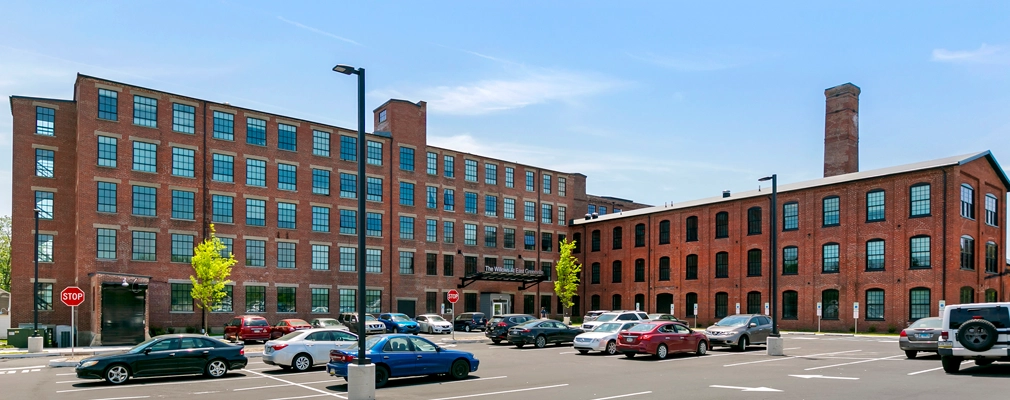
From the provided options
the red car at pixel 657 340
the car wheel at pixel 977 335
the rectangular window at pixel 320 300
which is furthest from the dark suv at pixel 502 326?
the car wheel at pixel 977 335

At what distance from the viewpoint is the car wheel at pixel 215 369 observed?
21609mm

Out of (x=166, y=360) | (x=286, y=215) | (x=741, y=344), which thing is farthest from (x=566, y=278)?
(x=166, y=360)

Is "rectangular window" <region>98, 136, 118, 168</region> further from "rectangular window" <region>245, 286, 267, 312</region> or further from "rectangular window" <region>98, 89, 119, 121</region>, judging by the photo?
"rectangular window" <region>245, 286, 267, 312</region>

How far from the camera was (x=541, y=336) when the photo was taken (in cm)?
3391

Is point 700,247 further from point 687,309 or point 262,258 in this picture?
point 262,258

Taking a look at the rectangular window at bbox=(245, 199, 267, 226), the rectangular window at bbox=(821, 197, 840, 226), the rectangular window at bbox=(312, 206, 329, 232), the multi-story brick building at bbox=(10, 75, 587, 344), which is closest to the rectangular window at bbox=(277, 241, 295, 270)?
the multi-story brick building at bbox=(10, 75, 587, 344)

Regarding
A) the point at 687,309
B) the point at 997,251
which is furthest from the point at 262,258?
the point at 997,251

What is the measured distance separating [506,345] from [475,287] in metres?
24.2

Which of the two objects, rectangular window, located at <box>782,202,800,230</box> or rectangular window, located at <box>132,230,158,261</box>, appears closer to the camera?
rectangular window, located at <box>132,230,158,261</box>

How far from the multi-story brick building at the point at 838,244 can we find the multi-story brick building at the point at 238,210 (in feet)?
41.0

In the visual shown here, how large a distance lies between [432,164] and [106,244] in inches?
940

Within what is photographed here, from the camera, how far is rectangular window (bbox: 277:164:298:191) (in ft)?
168

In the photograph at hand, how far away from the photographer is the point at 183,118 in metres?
47.2

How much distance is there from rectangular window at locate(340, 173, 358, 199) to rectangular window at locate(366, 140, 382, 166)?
5.96 feet
